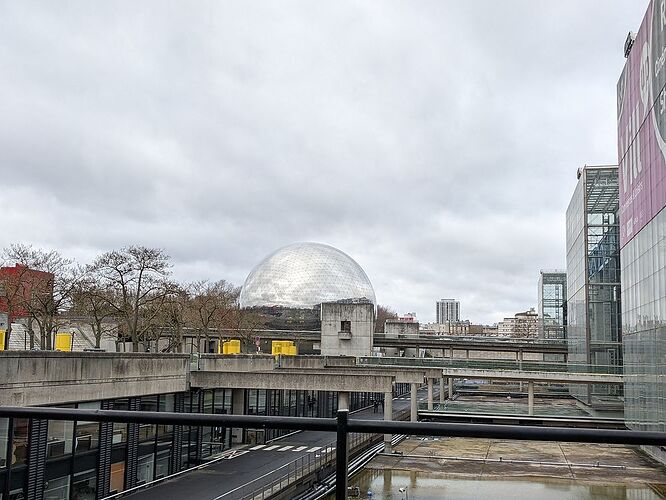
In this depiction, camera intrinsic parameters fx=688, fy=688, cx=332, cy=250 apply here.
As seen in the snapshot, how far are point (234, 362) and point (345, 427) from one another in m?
45.3

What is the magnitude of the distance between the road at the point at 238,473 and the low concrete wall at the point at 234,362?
85.7ft

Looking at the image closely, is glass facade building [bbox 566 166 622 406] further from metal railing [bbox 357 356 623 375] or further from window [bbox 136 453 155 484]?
window [bbox 136 453 155 484]

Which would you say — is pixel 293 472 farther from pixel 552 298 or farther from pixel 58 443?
pixel 552 298

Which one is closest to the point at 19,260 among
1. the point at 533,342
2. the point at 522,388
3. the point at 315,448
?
the point at 315,448

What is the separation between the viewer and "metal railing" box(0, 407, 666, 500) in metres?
3.23

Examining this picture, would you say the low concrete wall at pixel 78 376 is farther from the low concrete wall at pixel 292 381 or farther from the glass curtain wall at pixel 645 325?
the glass curtain wall at pixel 645 325

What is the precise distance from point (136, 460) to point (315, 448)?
7.73m

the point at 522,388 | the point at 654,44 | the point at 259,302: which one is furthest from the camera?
the point at 259,302

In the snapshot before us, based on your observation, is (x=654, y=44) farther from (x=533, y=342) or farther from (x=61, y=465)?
(x=533, y=342)

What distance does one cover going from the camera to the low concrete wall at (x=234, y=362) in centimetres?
4350

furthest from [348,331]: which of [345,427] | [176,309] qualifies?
[345,427]

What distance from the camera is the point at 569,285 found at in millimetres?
96500

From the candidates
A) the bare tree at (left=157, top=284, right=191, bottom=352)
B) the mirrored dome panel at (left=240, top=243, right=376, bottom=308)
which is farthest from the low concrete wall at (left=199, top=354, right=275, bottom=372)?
the mirrored dome panel at (left=240, top=243, right=376, bottom=308)

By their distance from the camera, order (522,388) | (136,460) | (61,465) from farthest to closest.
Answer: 1. (522,388)
2. (61,465)
3. (136,460)
